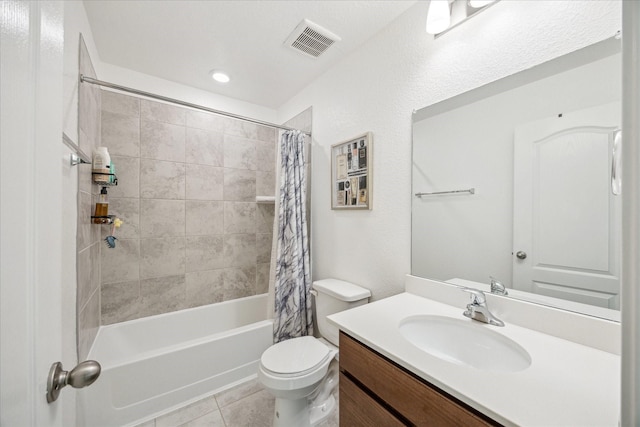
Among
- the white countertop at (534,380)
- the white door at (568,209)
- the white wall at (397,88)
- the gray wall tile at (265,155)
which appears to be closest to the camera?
the white countertop at (534,380)

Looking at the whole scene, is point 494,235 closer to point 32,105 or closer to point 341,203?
point 341,203

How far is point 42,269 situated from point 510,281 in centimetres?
142

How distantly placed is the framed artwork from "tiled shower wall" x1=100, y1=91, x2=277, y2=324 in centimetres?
104

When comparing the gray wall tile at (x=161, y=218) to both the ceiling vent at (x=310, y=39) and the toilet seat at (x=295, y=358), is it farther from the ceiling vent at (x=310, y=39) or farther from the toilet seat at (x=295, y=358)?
the ceiling vent at (x=310, y=39)

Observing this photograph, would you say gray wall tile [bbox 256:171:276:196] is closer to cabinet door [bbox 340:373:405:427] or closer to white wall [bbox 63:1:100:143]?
white wall [bbox 63:1:100:143]

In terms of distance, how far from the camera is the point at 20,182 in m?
0.35

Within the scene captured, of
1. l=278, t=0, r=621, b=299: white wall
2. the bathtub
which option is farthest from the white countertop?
the bathtub

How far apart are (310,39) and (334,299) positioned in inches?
67.7

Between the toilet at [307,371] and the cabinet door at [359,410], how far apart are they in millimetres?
320

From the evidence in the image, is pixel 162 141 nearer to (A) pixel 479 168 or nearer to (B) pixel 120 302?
(B) pixel 120 302

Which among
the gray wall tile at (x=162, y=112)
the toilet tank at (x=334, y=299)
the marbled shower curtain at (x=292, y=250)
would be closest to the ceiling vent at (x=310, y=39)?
the marbled shower curtain at (x=292, y=250)

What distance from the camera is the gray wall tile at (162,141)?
202 cm

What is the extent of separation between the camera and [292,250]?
195 cm

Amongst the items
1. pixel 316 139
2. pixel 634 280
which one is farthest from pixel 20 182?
pixel 316 139
